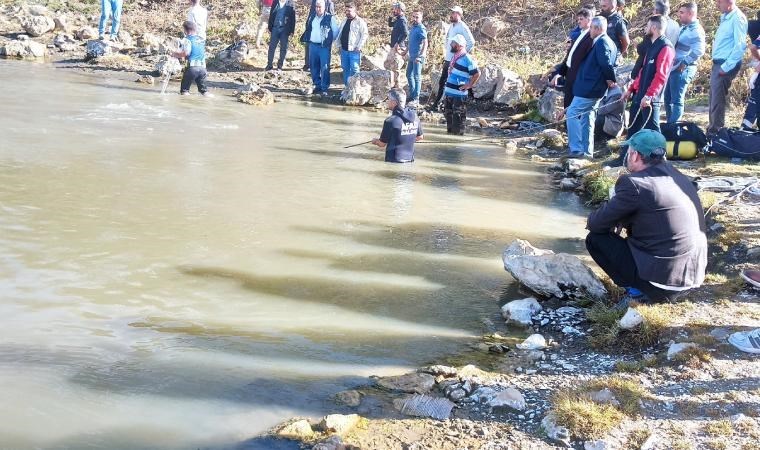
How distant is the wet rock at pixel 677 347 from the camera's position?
5101 millimetres

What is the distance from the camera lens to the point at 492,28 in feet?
69.3

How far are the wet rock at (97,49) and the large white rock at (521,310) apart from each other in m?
16.2

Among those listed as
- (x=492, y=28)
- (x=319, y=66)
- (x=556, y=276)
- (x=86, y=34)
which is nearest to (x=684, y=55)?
(x=556, y=276)

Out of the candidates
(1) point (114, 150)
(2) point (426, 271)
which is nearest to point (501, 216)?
(2) point (426, 271)

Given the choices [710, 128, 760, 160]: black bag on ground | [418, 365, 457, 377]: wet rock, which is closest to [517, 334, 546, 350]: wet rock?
[418, 365, 457, 377]: wet rock

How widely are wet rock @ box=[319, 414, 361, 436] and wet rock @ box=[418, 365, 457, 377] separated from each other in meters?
0.79

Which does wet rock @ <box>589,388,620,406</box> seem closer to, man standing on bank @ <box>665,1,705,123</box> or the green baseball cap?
the green baseball cap

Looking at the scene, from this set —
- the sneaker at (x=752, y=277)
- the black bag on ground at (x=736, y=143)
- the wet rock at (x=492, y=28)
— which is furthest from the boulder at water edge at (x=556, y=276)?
the wet rock at (x=492, y=28)

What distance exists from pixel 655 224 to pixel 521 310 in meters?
1.18

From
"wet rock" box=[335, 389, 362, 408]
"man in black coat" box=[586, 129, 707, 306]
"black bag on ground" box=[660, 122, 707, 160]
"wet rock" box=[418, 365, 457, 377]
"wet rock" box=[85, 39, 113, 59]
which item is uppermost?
"wet rock" box=[85, 39, 113, 59]

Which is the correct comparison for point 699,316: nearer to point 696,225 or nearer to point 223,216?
point 696,225

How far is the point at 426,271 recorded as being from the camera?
7.05 metres

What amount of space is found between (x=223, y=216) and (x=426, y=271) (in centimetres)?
231

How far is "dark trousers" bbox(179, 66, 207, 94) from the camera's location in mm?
16109
